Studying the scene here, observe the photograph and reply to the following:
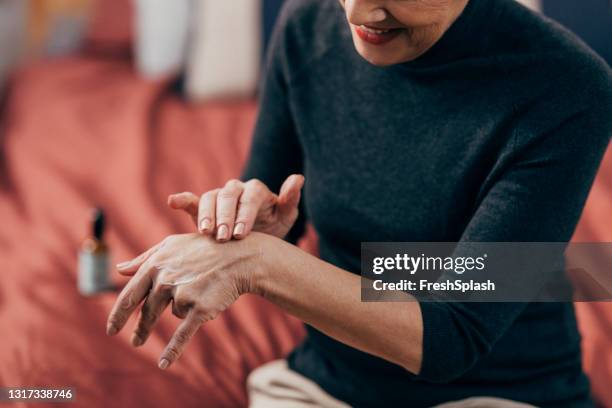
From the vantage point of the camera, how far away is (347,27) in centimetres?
105

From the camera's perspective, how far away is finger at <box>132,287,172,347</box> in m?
0.78

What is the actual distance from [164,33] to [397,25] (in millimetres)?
1671

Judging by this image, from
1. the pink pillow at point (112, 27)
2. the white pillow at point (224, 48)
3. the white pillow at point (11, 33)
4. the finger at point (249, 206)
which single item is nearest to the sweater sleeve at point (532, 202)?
the finger at point (249, 206)

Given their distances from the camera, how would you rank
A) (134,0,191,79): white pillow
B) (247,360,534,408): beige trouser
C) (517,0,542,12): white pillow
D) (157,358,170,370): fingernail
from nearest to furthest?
(157,358,170,370): fingernail < (247,360,534,408): beige trouser < (517,0,542,12): white pillow < (134,0,191,79): white pillow

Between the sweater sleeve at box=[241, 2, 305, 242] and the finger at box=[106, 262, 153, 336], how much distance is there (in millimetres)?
365

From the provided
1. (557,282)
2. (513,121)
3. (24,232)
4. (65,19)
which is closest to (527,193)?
(513,121)

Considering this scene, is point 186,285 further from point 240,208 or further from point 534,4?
point 534,4

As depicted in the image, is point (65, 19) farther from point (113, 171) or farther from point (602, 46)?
point (602, 46)

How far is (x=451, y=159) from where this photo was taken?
0.95 meters

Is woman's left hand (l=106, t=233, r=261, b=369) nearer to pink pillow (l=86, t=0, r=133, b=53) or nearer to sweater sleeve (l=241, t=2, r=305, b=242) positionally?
sweater sleeve (l=241, t=2, r=305, b=242)

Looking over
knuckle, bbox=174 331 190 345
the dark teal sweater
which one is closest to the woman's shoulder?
the dark teal sweater

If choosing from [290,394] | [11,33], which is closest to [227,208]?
[290,394]

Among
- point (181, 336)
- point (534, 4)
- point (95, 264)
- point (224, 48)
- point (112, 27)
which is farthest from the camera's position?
point (112, 27)

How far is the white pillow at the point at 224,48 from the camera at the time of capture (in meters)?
2.29
